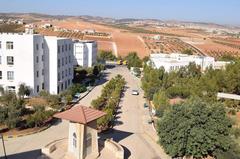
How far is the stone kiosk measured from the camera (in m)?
19.5

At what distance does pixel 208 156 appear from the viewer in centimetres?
2269

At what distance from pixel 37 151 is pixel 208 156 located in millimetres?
10774

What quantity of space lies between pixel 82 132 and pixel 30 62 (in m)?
19.8

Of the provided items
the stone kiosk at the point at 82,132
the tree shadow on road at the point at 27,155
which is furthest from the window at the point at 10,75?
the stone kiosk at the point at 82,132

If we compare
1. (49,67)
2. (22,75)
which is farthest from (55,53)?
(22,75)

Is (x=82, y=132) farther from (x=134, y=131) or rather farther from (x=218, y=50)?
(x=218, y=50)

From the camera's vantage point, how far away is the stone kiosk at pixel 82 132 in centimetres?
1952

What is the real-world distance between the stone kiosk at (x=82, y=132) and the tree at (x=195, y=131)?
15.1 ft

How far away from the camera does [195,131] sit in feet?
70.5

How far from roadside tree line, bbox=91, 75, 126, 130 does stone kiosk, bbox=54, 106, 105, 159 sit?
7225 mm

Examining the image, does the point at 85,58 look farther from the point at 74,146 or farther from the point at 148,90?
the point at 74,146

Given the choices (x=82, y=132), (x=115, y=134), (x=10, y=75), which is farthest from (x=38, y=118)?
(x=10, y=75)

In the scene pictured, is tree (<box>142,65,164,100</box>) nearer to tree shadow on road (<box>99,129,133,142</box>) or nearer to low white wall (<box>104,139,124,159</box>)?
tree shadow on road (<box>99,129,133,142</box>)

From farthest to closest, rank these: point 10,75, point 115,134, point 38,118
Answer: point 10,75 → point 38,118 → point 115,134
